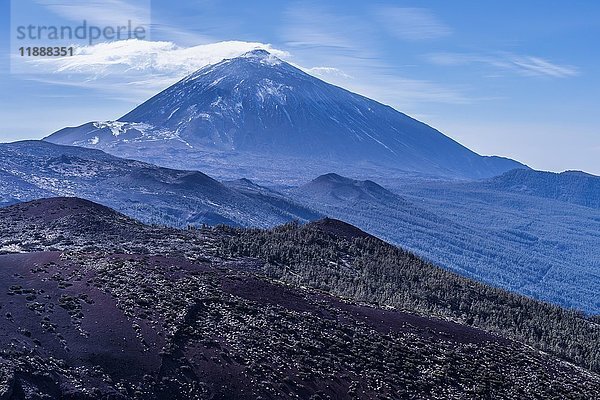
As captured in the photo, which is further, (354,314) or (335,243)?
(335,243)

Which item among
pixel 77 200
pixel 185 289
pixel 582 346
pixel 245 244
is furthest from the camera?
pixel 77 200

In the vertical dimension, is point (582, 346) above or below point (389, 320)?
below

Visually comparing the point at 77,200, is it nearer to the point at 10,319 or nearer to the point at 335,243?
the point at 335,243

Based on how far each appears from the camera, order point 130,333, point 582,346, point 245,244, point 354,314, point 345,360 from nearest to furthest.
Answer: point 130,333 → point 345,360 → point 354,314 → point 582,346 → point 245,244

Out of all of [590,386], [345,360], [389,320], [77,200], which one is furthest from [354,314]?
[77,200]

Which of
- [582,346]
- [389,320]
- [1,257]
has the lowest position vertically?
[582,346]

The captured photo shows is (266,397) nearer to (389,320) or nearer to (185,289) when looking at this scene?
(185,289)
